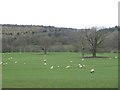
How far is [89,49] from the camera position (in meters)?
72.2

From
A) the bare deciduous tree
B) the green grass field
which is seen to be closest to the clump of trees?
the bare deciduous tree

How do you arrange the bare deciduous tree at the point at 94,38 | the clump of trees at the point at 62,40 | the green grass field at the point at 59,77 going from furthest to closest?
the clump of trees at the point at 62,40 → the bare deciduous tree at the point at 94,38 → the green grass field at the point at 59,77

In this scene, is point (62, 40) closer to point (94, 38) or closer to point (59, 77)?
point (94, 38)

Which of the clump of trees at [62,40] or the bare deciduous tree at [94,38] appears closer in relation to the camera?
the bare deciduous tree at [94,38]

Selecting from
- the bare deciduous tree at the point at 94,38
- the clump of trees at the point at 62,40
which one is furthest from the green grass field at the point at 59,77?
the clump of trees at the point at 62,40

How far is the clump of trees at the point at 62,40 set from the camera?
73.2 m

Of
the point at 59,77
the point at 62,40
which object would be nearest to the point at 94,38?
the point at 59,77

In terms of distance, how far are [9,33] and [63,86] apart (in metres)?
134

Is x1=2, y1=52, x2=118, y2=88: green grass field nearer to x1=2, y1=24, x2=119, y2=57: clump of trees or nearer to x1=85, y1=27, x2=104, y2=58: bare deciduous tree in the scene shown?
x1=85, y1=27, x2=104, y2=58: bare deciduous tree

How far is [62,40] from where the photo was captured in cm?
13500

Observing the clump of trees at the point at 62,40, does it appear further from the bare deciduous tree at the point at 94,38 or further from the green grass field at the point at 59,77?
the green grass field at the point at 59,77

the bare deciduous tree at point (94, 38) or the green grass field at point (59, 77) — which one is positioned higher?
the bare deciduous tree at point (94, 38)

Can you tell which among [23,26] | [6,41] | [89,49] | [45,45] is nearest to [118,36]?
[45,45]

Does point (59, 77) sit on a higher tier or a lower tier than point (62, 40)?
lower
